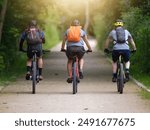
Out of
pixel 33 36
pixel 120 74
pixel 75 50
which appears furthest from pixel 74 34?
pixel 120 74

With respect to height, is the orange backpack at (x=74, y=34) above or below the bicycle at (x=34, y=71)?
above

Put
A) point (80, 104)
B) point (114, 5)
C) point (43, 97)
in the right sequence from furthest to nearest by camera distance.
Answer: point (114, 5) → point (43, 97) → point (80, 104)

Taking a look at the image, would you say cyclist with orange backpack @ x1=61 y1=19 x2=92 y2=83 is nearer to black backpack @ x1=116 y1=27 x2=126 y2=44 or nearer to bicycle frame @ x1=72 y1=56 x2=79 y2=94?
bicycle frame @ x1=72 y1=56 x2=79 y2=94

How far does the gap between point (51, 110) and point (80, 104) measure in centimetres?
115

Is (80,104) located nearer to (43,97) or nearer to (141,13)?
(43,97)

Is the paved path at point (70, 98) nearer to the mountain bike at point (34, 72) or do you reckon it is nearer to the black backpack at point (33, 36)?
the mountain bike at point (34, 72)

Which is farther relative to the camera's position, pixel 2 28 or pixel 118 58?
pixel 2 28

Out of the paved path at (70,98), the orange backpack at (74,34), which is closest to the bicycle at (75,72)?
the paved path at (70,98)

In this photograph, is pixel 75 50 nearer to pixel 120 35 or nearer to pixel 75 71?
pixel 75 71

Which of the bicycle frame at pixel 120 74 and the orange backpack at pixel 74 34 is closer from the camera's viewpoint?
the bicycle frame at pixel 120 74

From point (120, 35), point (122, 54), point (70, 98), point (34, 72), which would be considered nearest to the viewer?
point (70, 98)

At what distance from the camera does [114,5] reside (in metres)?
32.0

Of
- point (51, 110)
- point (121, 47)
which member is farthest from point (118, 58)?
point (51, 110)

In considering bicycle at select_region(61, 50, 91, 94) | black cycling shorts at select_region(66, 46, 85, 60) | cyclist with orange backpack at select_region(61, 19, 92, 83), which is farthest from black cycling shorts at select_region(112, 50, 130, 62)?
bicycle at select_region(61, 50, 91, 94)
